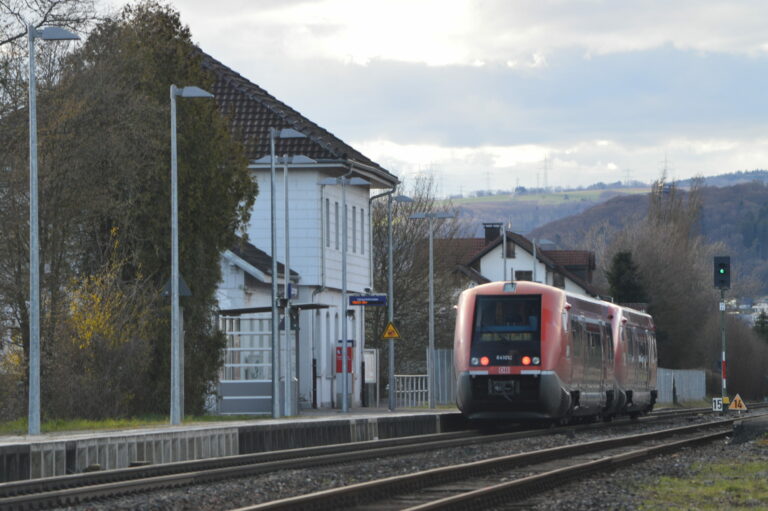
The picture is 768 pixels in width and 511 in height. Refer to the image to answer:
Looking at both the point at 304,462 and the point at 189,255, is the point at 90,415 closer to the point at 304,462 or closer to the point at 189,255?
the point at 189,255

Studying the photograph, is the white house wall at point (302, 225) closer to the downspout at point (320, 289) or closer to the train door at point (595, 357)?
the downspout at point (320, 289)

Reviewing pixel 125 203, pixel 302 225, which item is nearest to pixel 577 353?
pixel 125 203

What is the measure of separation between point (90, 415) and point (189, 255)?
7.04 meters

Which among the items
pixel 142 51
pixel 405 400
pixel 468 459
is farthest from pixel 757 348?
pixel 468 459

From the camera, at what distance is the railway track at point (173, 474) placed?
55.4ft

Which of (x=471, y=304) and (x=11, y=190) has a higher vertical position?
(x=11, y=190)

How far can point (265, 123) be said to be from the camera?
57.6 metres

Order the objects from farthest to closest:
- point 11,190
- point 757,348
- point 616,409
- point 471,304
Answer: point 757,348, point 616,409, point 11,190, point 471,304

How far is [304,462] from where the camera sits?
75.2ft

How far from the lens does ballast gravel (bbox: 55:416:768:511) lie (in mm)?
16428

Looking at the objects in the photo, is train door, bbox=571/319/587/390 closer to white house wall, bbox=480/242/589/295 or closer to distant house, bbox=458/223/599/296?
distant house, bbox=458/223/599/296

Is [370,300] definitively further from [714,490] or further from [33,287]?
[714,490]

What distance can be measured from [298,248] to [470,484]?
1505 inches

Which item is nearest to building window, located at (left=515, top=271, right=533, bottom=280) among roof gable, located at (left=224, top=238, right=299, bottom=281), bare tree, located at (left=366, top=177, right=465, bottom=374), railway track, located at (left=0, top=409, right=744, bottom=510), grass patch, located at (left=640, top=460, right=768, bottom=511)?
bare tree, located at (left=366, top=177, right=465, bottom=374)
